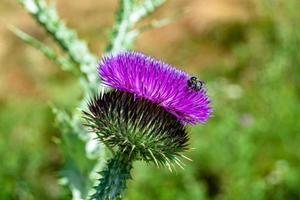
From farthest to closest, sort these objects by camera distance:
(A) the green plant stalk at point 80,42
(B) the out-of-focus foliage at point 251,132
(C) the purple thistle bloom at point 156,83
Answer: (B) the out-of-focus foliage at point 251,132 → (A) the green plant stalk at point 80,42 → (C) the purple thistle bloom at point 156,83

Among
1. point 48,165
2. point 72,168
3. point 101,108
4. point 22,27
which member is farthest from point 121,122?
point 22,27

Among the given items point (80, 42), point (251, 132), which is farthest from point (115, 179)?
point (251, 132)

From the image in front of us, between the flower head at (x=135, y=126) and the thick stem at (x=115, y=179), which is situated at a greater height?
the flower head at (x=135, y=126)

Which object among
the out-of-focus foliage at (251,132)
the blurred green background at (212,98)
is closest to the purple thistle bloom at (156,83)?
the blurred green background at (212,98)

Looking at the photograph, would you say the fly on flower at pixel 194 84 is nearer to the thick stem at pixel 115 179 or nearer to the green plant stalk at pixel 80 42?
the thick stem at pixel 115 179

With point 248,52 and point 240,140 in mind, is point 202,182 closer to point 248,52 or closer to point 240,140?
point 240,140
